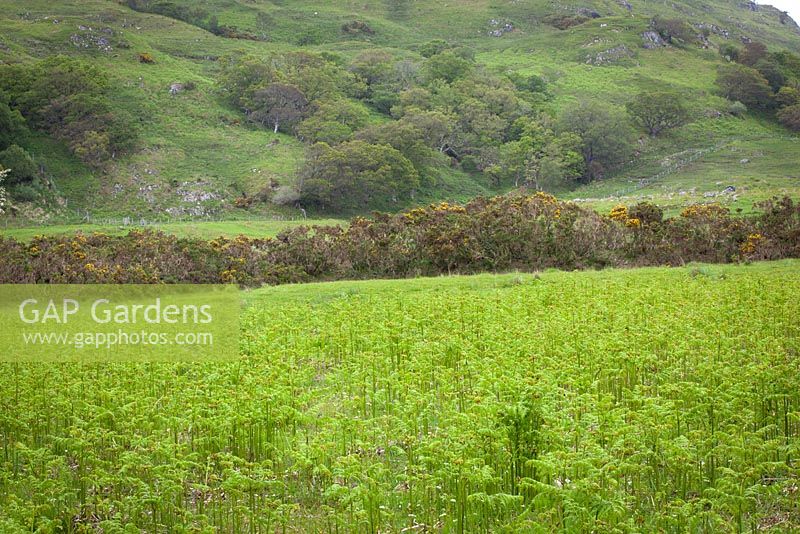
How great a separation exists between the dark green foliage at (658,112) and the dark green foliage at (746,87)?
1774 centimetres

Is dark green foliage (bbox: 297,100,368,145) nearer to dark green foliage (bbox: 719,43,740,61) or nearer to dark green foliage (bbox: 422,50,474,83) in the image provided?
dark green foliage (bbox: 422,50,474,83)

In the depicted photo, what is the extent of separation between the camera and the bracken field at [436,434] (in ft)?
20.9

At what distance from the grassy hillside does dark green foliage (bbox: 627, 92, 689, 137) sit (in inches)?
76.3

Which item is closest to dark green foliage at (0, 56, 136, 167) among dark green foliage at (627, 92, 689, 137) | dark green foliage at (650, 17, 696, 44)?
dark green foliage at (627, 92, 689, 137)

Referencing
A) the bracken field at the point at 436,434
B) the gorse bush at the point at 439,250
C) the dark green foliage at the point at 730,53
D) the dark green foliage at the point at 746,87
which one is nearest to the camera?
the bracken field at the point at 436,434

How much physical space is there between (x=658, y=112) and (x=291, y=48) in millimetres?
54757

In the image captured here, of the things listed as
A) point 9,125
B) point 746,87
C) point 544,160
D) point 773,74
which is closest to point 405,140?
point 544,160

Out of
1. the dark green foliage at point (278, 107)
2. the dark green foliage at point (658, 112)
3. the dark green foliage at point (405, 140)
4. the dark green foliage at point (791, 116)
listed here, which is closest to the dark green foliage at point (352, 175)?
the dark green foliage at point (405, 140)

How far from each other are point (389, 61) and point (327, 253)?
Answer: 72.2 metres

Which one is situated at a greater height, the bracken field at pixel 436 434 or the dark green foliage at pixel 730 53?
the dark green foliage at pixel 730 53

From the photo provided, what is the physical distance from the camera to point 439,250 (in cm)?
2647

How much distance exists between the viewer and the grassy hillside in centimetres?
5797

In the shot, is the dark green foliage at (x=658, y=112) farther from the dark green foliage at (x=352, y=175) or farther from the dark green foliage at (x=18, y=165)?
the dark green foliage at (x=18, y=165)

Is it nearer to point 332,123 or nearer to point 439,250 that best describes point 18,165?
point 332,123
